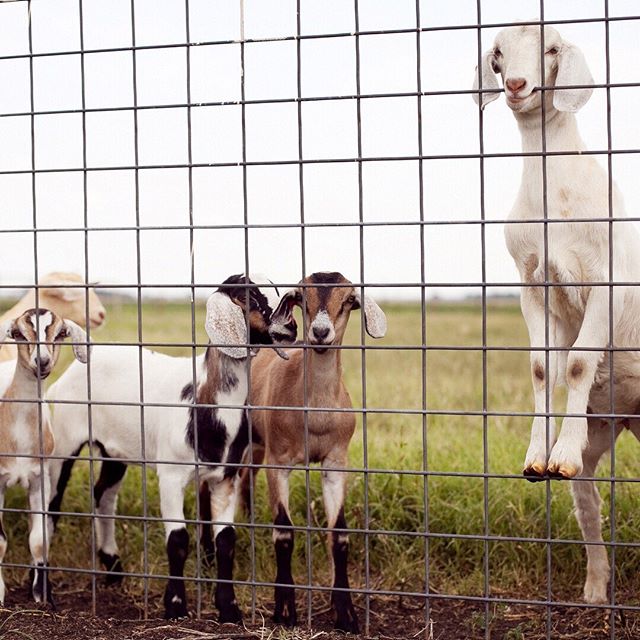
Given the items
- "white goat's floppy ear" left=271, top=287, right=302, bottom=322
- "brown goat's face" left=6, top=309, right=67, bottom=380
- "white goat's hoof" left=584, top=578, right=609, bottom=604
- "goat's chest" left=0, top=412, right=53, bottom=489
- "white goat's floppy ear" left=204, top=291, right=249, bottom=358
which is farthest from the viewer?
"goat's chest" left=0, top=412, right=53, bottom=489

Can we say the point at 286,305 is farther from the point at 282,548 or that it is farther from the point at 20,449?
the point at 20,449

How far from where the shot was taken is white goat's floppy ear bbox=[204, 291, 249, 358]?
4648mm

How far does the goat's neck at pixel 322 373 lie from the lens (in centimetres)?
481

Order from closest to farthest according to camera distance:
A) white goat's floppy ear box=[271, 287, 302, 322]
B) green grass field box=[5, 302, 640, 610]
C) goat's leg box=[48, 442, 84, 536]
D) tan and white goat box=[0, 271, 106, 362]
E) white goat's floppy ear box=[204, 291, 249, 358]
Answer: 1. white goat's floppy ear box=[271, 287, 302, 322]
2. white goat's floppy ear box=[204, 291, 249, 358]
3. green grass field box=[5, 302, 640, 610]
4. goat's leg box=[48, 442, 84, 536]
5. tan and white goat box=[0, 271, 106, 362]

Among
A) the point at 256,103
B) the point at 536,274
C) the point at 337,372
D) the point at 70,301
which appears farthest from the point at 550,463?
the point at 70,301

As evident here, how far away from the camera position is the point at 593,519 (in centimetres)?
502

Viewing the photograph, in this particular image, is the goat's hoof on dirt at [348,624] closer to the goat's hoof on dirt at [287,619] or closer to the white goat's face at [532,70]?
the goat's hoof on dirt at [287,619]

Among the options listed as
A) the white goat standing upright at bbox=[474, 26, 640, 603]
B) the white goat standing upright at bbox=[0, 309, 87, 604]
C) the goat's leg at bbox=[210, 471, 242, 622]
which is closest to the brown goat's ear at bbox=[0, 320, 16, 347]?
the white goat standing upright at bbox=[0, 309, 87, 604]

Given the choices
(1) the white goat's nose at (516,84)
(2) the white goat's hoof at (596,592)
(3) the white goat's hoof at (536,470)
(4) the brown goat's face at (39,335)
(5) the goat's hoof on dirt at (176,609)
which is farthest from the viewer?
(2) the white goat's hoof at (596,592)

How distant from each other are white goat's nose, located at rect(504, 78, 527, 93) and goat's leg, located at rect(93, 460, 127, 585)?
2986mm

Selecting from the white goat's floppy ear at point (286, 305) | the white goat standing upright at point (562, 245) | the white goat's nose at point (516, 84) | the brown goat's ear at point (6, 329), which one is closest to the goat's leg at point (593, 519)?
the white goat standing upright at point (562, 245)

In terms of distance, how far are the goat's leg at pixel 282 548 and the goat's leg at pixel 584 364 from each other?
1.38 m

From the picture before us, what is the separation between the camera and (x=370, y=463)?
6473mm

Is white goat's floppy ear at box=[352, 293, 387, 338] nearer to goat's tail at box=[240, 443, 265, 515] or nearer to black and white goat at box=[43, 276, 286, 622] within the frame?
black and white goat at box=[43, 276, 286, 622]
